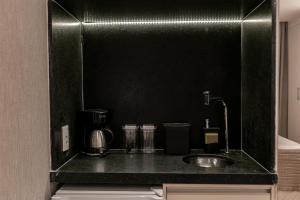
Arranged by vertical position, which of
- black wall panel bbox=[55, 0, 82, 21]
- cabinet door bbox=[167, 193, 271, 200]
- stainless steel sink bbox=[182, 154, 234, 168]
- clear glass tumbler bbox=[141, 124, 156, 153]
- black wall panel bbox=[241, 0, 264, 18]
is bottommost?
cabinet door bbox=[167, 193, 271, 200]

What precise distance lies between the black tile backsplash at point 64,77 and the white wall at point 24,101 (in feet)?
0.15

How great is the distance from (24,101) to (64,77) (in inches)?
19.5

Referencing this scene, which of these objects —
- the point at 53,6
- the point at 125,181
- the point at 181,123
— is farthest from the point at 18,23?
the point at 181,123

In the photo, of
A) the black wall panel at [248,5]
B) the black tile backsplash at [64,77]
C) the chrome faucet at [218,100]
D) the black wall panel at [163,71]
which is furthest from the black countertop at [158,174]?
the black wall panel at [248,5]

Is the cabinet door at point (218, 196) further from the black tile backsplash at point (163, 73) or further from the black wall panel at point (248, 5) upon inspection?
the black wall panel at point (248, 5)

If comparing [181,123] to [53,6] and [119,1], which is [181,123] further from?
[53,6]

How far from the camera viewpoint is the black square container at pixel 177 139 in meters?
1.77

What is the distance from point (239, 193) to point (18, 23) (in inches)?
49.8

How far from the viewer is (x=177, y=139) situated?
5.84ft

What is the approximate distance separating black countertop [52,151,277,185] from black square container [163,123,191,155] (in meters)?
0.21

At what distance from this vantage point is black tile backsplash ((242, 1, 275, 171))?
4.57 ft

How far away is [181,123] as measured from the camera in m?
1.88

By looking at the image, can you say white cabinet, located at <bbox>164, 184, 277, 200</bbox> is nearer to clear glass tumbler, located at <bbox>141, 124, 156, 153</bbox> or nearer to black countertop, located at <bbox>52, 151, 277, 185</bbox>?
black countertop, located at <bbox>52, 151, 277, 185</bbox>

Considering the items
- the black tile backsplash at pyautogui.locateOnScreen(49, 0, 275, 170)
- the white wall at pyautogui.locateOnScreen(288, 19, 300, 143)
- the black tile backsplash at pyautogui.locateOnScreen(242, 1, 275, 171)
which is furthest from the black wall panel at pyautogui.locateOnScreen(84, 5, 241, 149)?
the white wall at pyautogui.locateOnScreen(288, 19, 300, 143)
